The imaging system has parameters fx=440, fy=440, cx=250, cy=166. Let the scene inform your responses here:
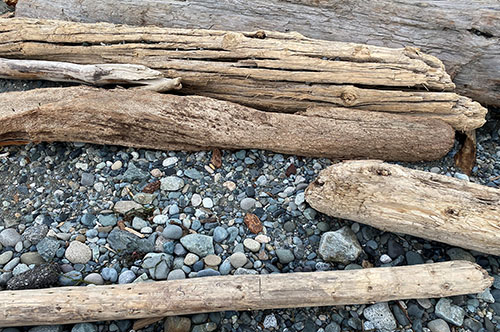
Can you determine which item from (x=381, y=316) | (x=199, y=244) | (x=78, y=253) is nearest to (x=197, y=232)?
(x=199, y=244)

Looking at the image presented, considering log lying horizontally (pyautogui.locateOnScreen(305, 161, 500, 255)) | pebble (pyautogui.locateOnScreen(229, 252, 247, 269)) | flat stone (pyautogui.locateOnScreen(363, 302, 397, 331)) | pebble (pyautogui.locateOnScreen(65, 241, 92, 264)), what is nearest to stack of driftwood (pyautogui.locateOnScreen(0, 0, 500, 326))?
log lying horizontally (pyautogui.locateOnScreen(305, 161, 500, 255))

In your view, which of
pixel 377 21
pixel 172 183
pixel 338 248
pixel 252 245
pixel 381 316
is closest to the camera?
pixel 381 316

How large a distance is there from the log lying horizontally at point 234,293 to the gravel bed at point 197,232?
0.55 ft

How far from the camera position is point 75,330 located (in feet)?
9.37

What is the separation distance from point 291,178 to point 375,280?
1.18 m

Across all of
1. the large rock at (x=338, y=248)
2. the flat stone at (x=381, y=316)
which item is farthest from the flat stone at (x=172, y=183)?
the flat stone at (x=381, y=316)

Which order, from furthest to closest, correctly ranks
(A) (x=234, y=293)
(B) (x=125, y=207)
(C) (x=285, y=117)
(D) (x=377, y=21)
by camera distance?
(D) (x=377, y=21), (C) (x=285, y=117), (B) (x=125, y=207), (A) (x=234, y=293)

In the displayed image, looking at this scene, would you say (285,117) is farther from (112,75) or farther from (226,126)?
(112,75)

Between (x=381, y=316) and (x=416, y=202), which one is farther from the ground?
(x=416, y=202)

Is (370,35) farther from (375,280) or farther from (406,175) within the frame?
(375,280)

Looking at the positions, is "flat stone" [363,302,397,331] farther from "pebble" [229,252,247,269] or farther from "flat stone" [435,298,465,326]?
"pebble" [229,252,247,269]

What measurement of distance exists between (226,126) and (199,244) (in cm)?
106

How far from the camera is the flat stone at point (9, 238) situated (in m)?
3.38

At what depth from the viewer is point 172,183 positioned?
368cm
